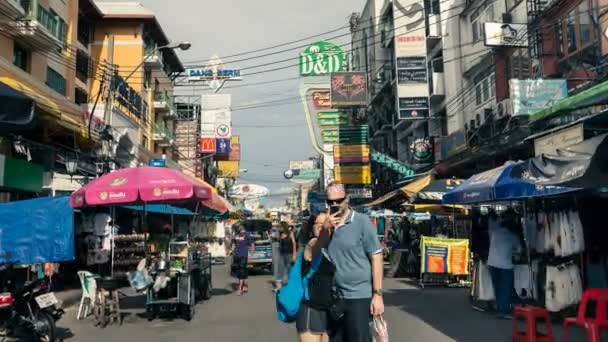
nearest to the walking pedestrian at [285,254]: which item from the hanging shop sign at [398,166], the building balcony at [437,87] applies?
the building balcony at [437,87]

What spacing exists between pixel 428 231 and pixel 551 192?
14.4 metres

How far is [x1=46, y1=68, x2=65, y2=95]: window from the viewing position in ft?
79.3

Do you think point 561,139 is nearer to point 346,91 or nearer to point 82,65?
point 82,65

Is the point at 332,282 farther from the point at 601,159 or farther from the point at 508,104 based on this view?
the point at 508,104

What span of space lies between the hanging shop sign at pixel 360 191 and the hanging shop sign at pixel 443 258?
2708 centimetres

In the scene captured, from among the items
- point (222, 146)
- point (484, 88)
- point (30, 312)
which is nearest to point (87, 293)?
point (30, 312)

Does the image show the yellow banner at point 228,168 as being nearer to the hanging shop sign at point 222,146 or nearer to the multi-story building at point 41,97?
the hanging shop sign at point 222,146

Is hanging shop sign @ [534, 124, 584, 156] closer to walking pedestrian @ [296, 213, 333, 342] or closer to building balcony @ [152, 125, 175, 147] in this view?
walking pedestrian @ [296, 213, 333, 342]

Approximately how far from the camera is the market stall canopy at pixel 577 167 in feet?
18.3

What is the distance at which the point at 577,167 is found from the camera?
18.4 feet

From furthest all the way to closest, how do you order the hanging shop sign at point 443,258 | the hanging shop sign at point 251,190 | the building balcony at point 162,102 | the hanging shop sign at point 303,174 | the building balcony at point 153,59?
1. the hanging shop sign at point 303,174
2. the hanging shop sign at point 251,190
3. the building balcony at point 162,102
4. the building balcony at point 153,59
5. the hanging shop sign at point 443,258

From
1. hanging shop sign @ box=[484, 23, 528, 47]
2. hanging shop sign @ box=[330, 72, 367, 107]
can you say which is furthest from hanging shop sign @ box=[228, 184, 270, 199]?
hanging shop sign @ box=[484, 23, 528, 47]

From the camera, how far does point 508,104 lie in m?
21.1

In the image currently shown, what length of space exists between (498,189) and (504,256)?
1.45m
